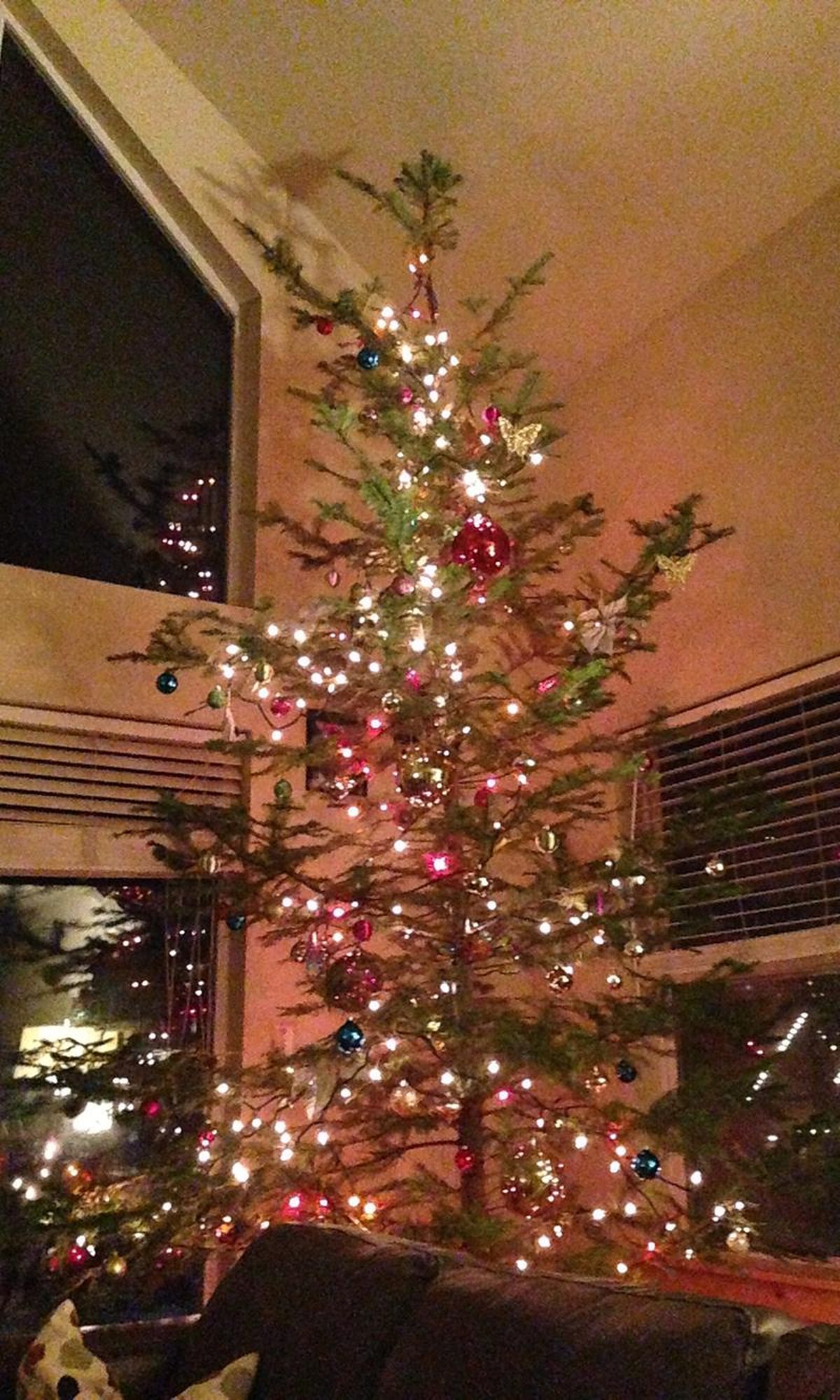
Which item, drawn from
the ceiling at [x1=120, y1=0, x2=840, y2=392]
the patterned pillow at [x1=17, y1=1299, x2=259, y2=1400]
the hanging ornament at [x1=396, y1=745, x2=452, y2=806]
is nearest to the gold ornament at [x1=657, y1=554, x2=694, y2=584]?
the hanging ornament at [x1=396, y1=745, x2=452, y2=806]

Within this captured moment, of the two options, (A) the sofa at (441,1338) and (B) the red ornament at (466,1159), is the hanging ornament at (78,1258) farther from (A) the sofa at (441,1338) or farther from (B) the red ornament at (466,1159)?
(B) the red ornament at (466,1159)

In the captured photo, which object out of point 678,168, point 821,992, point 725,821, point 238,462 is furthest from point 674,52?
point 821,992

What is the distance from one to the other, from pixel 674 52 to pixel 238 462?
6.08 feet

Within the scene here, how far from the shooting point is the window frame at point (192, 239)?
3865 mm

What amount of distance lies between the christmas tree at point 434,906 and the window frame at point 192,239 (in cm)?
95

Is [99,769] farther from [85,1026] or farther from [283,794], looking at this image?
[283,794]

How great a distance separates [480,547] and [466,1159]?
4.68 feet

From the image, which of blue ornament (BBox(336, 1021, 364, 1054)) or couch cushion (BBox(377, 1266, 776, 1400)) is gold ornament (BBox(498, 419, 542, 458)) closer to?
blue ornament (BBox(336, 1021, 364, 1054))

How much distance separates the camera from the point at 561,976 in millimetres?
2723

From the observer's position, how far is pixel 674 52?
3.18 m

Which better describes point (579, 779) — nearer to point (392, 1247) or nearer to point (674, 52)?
point (392, 1247)

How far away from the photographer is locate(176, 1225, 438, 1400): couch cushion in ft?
6.15

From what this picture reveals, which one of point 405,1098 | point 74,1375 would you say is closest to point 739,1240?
point 405,1098

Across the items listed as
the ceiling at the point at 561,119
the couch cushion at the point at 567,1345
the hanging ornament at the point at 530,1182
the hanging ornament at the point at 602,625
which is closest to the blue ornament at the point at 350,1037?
the hanging ornament at the point at 530,1182
